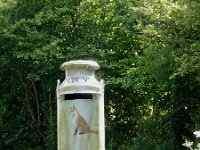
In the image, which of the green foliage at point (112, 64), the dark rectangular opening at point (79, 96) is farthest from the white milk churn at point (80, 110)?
the green foliage at point (112, 64)

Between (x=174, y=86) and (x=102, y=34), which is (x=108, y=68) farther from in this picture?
(x=174, y=86)

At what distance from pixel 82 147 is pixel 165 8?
5464 millimetres

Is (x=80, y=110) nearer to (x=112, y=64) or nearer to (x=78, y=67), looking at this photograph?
(x=78, y=67)

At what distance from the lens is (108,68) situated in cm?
1318

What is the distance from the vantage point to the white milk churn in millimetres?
6242

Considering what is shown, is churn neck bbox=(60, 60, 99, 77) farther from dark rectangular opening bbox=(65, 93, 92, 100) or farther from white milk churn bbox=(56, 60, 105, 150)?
dark rectangular opening bbox=(65, 93, 92, 100)

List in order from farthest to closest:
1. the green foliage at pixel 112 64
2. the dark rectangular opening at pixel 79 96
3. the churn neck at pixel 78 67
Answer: the green foliage at pixel 112 64
the dark rectangular opening at pixel 79 96
the churn neck at pixel 78 67

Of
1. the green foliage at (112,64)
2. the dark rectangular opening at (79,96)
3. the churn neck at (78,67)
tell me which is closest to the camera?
the churn neck at (78,67)

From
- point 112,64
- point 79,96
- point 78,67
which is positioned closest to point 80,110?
point 79,96

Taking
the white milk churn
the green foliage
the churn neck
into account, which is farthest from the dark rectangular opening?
the green foliage

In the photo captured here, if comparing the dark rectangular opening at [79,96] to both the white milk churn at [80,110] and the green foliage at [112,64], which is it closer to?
the white milk churn at [80,110]

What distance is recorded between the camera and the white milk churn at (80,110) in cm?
624

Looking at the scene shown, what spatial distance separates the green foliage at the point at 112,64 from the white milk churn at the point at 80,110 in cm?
373

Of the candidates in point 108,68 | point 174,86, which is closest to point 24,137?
point 108,68
